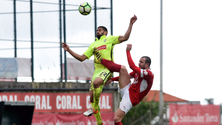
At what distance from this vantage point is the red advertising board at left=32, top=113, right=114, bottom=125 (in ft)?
58.9

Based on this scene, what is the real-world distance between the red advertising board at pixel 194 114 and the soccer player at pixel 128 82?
1040 cm

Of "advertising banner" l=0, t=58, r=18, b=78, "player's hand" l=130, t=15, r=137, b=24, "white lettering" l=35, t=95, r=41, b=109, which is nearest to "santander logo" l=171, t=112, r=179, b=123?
"white lettering" l=35, t=95, r=41, b=109

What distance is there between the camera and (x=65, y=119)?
1844cm

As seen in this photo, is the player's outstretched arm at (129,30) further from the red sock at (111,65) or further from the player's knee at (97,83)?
the player's knee at (97,83)

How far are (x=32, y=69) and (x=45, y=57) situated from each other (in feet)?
2.81

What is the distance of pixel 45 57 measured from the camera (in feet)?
63.4

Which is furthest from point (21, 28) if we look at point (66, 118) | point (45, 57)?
point (66, 118)

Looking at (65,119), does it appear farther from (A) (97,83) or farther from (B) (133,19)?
(B) (133,19)

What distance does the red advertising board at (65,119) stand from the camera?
58.9 feet

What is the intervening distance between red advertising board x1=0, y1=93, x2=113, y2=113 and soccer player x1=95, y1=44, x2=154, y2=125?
394 inches

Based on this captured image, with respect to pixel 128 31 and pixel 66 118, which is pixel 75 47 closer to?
pixel 66 118

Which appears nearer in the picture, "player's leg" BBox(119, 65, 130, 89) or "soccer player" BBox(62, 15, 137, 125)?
"soccer player" BBox(62, 15, 137, 125)

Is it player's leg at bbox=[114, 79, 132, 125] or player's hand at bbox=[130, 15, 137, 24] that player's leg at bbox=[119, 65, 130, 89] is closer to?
player's leg at bbox=[114, 79, 132, 125]

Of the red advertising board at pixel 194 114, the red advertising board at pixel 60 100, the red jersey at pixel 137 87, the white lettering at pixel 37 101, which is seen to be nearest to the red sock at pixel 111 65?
the red jersey at pixel 137 87
